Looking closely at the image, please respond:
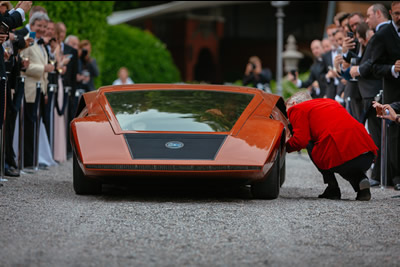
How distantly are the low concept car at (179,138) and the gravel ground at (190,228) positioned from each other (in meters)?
0.27

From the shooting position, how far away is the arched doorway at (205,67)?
4662cm

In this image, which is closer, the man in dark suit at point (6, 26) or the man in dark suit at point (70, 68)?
the man in dark suit at point (6, 26)

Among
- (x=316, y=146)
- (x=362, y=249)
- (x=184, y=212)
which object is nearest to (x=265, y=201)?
(x=316, y=146)

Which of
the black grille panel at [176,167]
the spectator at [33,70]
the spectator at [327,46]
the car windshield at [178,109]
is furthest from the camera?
the spectator at [327,46]

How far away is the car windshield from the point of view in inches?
314

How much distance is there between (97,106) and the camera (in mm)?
8391

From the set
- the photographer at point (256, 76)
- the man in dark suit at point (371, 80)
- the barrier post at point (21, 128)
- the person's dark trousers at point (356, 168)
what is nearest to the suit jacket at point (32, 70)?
the barrier post at point (21, 128)

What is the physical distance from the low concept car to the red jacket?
0.57ft

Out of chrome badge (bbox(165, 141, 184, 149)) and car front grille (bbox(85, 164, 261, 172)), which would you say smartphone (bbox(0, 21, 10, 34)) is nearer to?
car front grille (bbox(85, 164, 261, 172))

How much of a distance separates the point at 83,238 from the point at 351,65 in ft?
20.3

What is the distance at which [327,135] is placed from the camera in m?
8.12

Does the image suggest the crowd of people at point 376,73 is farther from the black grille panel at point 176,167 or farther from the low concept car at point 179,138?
the black grille panel at point 176,167

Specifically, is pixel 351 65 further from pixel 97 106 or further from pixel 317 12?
Answer: pixel 317 12

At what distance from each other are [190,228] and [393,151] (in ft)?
14.8
